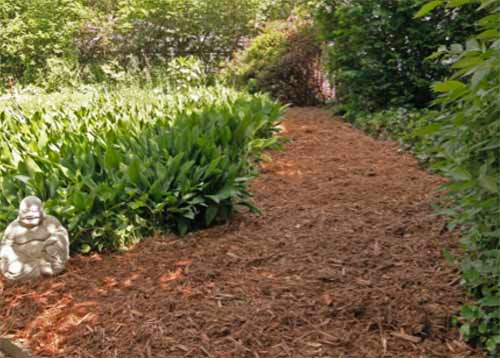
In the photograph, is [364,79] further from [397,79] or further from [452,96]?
[452,96]

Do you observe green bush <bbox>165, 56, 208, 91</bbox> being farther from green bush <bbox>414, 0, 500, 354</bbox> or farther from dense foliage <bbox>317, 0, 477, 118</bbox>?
green bush <bbox>414, 0, 500, 354</bbox>

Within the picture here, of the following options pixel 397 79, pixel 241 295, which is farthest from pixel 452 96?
pixel 397 79

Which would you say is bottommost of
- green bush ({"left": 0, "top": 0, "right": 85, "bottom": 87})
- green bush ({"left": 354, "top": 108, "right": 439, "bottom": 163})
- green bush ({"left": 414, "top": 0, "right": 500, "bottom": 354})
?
green bush ({"left": 354, "top": 108, "right": 439, "bottom": 163})

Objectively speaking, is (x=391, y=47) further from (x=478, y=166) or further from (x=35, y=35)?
(x=35, y=35)

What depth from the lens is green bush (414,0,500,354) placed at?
6.13 feet

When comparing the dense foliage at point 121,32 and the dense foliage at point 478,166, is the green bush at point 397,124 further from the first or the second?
the dense foliage at point 121,32

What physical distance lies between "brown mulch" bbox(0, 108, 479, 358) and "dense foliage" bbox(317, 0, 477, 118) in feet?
11.0

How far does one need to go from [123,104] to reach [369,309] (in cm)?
484

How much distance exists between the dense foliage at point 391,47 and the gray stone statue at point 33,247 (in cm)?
519

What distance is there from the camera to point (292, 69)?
31.8 ft

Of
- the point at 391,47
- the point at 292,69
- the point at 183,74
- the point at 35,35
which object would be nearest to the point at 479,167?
the point at 391,47

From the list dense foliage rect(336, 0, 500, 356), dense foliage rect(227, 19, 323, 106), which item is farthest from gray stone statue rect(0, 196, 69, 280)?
dense foliage rect(227, 19, 323, 106)

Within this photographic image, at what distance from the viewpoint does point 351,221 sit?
12.0ft

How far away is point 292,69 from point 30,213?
7342 mm
